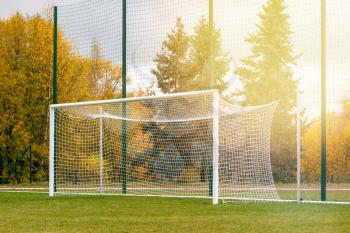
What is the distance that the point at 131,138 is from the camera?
42.1 ft

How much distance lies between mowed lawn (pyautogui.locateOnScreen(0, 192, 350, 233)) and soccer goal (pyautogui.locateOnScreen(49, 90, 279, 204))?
1.32 metres

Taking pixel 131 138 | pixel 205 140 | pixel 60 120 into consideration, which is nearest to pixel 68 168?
pixel 60 120

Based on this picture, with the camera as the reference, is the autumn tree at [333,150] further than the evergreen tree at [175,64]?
Yes

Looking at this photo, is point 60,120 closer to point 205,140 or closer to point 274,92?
point 205,140

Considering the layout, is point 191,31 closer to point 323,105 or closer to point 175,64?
point 323,105

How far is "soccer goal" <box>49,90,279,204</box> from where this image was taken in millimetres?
10930

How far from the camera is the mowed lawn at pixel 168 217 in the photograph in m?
6.50

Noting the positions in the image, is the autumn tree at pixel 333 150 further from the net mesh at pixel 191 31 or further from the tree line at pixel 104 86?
the net mesh at pixel 191 31

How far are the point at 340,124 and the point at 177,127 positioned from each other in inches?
346

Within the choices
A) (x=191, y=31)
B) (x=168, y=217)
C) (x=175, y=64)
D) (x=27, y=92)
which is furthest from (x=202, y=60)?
(x=168, y=217)

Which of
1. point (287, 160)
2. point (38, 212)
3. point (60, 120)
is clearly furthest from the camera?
point (287, 160)

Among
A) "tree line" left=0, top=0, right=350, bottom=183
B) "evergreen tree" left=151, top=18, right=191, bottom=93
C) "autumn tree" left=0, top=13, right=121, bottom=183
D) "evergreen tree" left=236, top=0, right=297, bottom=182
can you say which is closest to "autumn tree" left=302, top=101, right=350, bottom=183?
"tree line" left=0, top=0, right=350, bottom=183

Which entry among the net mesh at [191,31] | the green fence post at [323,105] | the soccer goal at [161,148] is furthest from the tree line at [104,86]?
the green fence post at [323,105]

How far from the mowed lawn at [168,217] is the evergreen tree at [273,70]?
12156 mm
